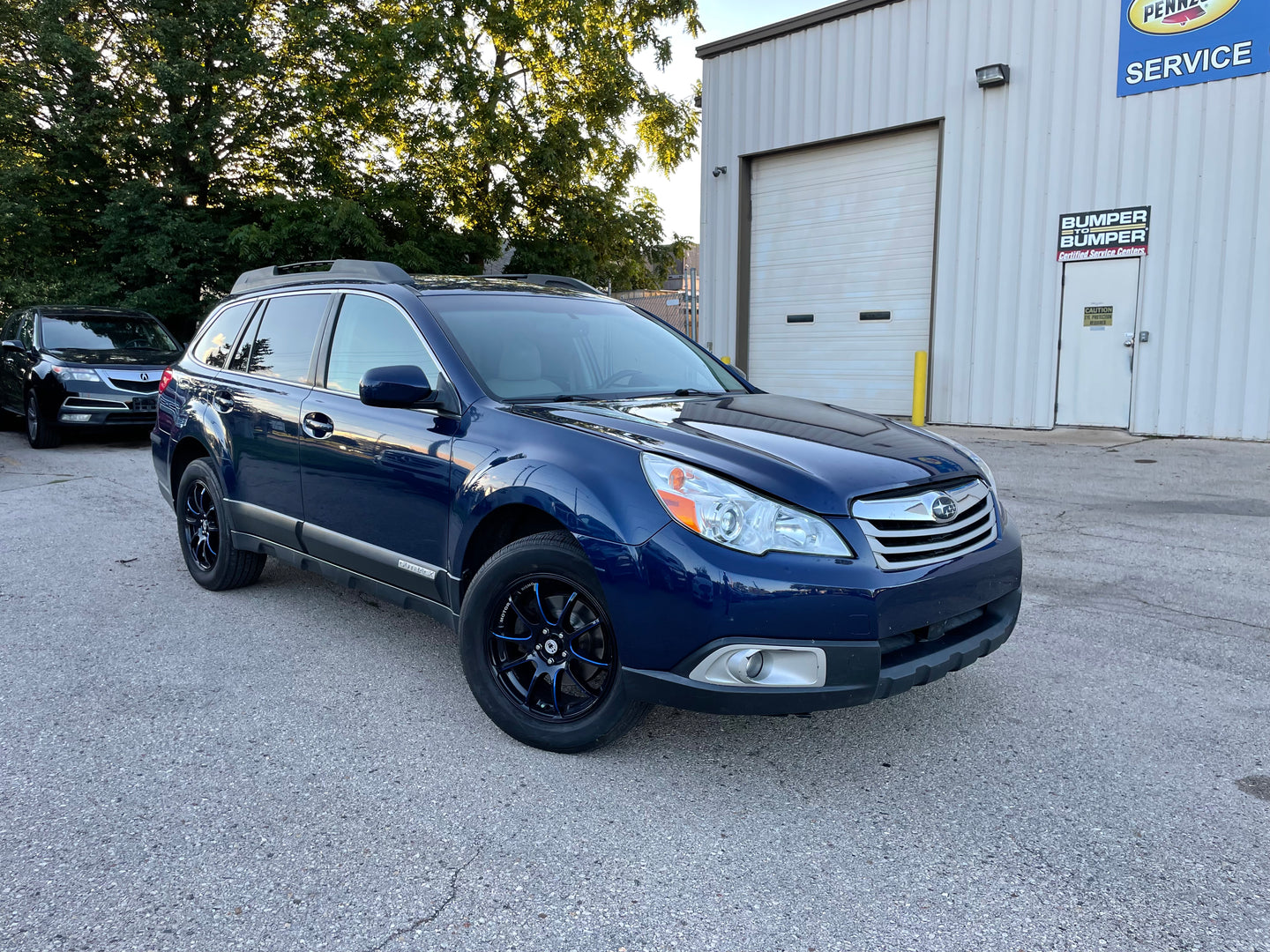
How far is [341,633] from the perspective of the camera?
14.8 ft

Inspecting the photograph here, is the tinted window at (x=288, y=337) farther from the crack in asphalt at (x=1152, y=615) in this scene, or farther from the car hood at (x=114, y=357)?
the car hood at (x=114, y=357)

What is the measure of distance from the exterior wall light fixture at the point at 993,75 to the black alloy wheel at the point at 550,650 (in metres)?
12.4

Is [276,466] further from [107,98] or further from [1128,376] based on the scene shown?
[107,98]

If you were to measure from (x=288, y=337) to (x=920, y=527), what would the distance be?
10.9ft

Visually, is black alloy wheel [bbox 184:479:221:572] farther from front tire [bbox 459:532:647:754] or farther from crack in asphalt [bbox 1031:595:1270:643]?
crack in asphalt [bbox 1031:595:1270:643]

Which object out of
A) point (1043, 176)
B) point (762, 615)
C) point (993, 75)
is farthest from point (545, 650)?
point (993, 75)

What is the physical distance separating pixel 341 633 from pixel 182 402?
1929 mm

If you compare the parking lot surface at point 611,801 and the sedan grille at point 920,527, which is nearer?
the parking lot surface at point 611,801

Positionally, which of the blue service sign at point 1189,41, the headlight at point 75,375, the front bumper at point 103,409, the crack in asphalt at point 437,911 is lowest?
the crack in asphalt at point 437,911

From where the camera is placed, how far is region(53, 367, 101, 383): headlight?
37.2ft

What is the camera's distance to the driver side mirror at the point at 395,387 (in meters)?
3.51

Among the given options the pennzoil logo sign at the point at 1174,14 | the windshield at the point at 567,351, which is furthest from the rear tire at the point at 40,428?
the pennzoil logo sign at the point at 1174,14

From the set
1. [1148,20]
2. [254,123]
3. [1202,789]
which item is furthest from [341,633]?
[254,123]

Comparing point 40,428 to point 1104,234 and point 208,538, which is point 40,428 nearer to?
point 208,538
